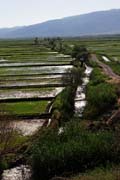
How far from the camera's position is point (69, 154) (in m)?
30.0

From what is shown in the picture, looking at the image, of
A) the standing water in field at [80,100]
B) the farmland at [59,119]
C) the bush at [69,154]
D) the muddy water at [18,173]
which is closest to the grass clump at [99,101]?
the farmland at [59,119]

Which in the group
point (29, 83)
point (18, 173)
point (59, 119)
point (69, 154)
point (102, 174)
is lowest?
point (29, 83)

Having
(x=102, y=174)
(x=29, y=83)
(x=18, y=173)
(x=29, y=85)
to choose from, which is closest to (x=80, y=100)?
Result: (x=29, y=85)

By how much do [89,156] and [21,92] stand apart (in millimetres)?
34373

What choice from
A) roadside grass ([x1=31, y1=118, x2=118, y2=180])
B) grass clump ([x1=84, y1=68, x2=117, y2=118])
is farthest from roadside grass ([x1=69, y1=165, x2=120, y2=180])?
grass clump ([x1=84, y1=68, x2=117, y2=118])

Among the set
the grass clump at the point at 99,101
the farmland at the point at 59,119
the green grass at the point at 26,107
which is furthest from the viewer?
the green grass at the point at 26,107

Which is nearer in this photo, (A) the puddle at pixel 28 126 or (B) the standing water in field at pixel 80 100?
(A) the puddle at pixel 28 126

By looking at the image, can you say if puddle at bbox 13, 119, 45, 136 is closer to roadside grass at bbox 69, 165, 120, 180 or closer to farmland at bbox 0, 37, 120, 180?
farmland at bbox 0, 37, 120, 180

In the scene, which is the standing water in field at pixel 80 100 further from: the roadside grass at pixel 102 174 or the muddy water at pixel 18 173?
the roadside grass at pixel 102 174

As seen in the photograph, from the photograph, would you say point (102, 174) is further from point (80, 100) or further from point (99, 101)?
point (80, 100)

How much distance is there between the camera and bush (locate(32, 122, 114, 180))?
2984 cm

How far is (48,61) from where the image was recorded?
4188 inches

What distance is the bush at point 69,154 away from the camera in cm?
2984

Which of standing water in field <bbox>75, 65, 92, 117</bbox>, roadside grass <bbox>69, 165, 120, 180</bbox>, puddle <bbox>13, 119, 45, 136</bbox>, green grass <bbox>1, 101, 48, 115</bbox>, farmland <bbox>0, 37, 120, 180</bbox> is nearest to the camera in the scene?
roadside grass <bbox>69, 165, 120, 180</bbox>
